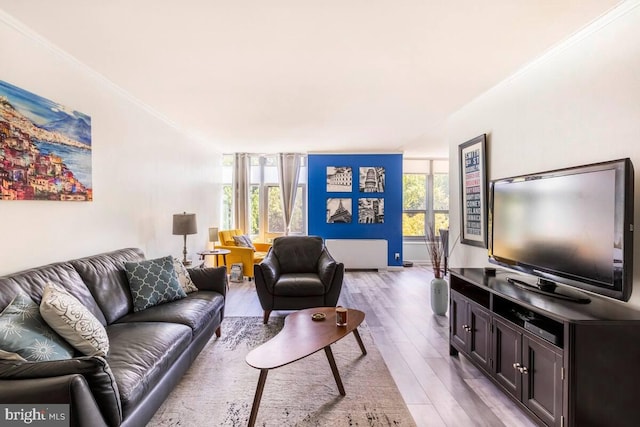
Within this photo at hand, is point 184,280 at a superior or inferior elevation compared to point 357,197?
inferior

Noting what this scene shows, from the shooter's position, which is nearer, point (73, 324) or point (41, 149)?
point (73, 324)

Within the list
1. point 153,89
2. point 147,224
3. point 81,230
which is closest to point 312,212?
point 147,224

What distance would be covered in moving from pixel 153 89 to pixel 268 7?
192cm

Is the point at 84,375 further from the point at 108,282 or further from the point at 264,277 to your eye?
the point at 264,277

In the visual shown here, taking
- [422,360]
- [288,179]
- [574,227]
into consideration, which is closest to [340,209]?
[288,179]

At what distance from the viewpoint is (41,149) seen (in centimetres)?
228

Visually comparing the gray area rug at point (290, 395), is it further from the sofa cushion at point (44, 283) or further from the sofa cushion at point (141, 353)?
the sofa cushion at point (44, 283)

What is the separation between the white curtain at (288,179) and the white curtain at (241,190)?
806 mm

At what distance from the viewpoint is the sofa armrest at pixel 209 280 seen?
316 cm

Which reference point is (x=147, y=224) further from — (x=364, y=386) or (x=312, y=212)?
(x=312, y=212)

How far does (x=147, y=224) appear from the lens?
381 centimetres

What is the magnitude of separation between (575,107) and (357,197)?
4.71m

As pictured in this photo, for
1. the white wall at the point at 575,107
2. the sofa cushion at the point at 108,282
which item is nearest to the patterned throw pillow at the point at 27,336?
the sofa cushion at the point at 108,282

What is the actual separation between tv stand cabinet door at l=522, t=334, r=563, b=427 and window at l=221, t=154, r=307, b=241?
5496 mm
